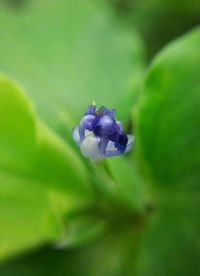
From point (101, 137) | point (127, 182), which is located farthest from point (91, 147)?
point (127, 182)

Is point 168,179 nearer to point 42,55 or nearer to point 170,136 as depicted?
point 170,136

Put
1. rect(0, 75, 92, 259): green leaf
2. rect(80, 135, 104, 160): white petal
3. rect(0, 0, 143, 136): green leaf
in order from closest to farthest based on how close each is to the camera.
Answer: rect(80, 135, 104, 160): white petal → rect(0, 75, 92, 259): green leaf → rect(0, 0, 143, 136): green leaf

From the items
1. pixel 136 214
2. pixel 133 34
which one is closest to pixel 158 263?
pixel 136 214

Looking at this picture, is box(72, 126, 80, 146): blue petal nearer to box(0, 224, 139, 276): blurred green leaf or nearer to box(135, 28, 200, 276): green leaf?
box(135, 28, 200, 276): green leaf

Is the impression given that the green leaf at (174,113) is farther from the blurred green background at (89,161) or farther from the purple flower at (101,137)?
the purple flower at (101,137)

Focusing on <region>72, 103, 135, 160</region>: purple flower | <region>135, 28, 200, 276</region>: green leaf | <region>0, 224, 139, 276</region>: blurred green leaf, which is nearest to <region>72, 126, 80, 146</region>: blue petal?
<region>72, 103, 135, 160</region>: purple flower

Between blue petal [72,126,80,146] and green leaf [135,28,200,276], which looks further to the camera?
green leaf [135,28,200,276]

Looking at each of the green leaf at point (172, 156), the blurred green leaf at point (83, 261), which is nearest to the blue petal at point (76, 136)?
the green leaf at point (172, 156)

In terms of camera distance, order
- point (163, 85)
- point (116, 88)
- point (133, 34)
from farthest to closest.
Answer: point (133, 34) < point (116, 88) < point (163, 85)
